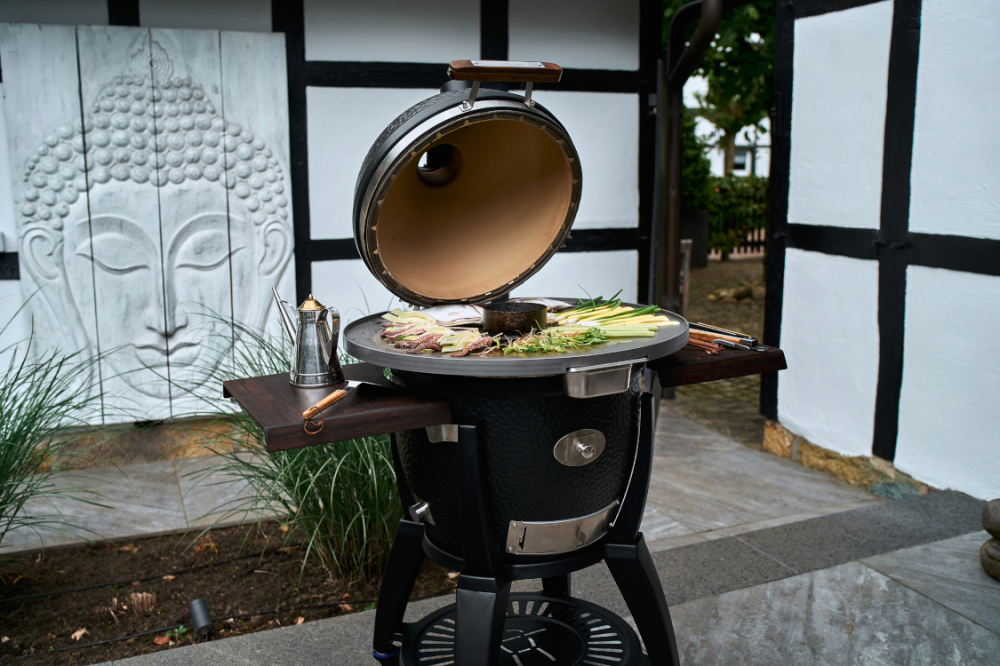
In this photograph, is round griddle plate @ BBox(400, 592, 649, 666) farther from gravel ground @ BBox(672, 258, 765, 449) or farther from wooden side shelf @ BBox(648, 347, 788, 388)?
gravel ground @ BBox(672, 258, 765, 449)

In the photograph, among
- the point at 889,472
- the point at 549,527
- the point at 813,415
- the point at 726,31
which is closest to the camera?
the point at 549,527

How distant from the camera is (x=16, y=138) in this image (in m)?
3.97

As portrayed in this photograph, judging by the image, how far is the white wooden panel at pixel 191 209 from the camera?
4.14 metres

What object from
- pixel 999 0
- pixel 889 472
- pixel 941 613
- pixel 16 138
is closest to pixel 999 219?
pixel 999 0

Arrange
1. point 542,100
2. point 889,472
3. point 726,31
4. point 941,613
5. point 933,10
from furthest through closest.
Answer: point 726,31 → point 542,100 → point 889,472 → point 933,10 → point 941,613

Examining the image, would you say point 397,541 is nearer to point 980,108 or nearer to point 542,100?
point 980,108

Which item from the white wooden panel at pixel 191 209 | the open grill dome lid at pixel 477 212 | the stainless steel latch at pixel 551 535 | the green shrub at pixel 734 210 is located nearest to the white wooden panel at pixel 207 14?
the white wooden panel at pixel 191 209

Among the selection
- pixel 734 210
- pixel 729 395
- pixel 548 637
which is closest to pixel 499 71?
pixel 548 637

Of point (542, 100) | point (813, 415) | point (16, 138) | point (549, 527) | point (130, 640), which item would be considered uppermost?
point (542, 100)

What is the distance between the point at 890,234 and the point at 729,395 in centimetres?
255

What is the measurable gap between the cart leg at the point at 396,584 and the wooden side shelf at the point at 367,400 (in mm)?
473

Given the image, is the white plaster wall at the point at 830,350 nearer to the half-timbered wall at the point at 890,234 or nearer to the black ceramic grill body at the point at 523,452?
the half-timbered wall at the point at 890,234

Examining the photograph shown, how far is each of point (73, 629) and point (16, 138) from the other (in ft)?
8.13

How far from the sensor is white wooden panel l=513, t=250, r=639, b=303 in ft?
16.3
